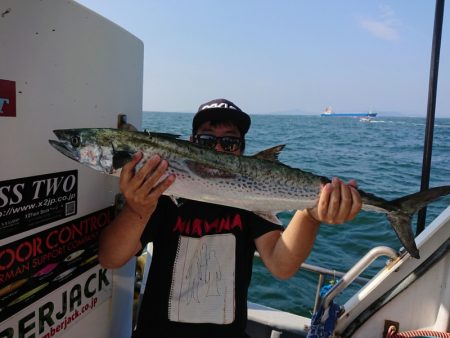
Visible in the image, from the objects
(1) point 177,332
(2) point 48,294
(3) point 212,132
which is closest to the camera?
(2) point 48,294

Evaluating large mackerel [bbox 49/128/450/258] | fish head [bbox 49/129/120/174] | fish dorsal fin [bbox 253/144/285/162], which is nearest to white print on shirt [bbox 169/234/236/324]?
large mackerel [bbox 49/128/450/258]

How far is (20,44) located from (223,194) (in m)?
1.15

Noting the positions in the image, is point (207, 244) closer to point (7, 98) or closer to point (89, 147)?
point (89, 147)

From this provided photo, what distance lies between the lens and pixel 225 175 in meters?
2.01

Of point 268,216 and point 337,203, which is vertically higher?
point 337,203

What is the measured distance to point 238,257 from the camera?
2.08m

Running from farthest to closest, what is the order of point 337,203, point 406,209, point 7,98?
point 406,209 < point 337,203 < point 7,98

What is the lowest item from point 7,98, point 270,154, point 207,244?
point 207,244

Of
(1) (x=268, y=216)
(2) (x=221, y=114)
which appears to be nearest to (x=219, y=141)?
(2) (x=221, y=114)

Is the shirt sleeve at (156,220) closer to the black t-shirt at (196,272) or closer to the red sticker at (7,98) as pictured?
the black t-shirt at (196,272)

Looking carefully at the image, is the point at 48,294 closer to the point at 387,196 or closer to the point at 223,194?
the point at 223,194

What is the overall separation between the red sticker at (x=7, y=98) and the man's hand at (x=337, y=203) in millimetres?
1538

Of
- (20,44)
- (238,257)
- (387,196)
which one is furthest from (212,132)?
(387,196)

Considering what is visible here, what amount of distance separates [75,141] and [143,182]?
0.36m
